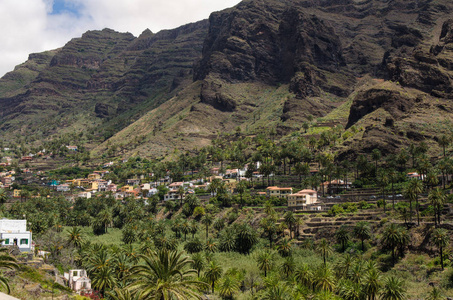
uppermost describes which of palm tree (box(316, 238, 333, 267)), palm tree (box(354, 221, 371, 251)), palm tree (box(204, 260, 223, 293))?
palm tree (box(354, 221, 371, 251))

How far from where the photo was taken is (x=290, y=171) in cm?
16362

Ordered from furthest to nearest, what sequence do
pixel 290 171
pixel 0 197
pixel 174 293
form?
pixel 290 171 → pixel 0 197 → pixel 174 293

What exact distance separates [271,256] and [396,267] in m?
22.6

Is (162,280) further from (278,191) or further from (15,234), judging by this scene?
(278,191)

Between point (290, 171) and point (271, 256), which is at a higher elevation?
point (290, 171)

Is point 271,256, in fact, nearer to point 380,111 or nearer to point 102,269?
point 102,269

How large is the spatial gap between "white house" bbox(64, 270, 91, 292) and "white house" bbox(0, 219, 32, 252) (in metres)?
12.7

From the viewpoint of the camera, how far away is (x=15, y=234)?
248 ft

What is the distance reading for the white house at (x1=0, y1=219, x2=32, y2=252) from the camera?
74.9m

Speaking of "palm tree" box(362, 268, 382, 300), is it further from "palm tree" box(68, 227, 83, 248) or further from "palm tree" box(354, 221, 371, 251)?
"palm tree" box(68, 227, 83, 248)

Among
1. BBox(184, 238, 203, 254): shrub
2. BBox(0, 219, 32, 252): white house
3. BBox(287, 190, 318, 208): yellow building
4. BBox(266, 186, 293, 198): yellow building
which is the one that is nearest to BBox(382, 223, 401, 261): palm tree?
BBox(287, 190, 318, 208): yellow building

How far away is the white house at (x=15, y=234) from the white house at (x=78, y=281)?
12.7 metres

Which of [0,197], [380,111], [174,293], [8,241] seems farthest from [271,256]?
[380,111]

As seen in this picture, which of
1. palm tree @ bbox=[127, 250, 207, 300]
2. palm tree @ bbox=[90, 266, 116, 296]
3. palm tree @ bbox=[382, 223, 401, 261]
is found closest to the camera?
palm tree @ bbox=[127, 250, 207, 300]
